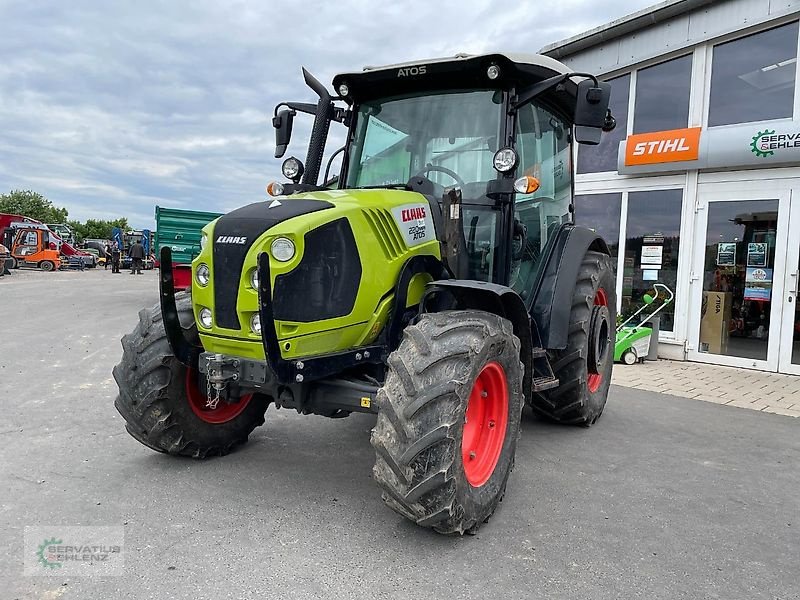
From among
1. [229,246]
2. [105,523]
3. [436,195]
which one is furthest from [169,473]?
[436,195]

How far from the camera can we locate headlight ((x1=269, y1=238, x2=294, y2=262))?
115 inches

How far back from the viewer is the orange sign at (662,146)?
27.7ft

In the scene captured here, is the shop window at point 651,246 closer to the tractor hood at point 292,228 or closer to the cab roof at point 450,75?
the cab roof at point 450,75

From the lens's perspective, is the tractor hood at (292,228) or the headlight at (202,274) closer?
the tractor hood at (292,228)

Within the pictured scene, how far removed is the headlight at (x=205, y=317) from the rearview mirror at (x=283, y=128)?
1681mm

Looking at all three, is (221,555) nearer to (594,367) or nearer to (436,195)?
(436,195)

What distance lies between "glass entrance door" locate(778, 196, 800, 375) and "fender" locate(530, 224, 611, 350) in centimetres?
453

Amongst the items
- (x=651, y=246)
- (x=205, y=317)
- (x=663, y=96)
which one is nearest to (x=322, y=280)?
(x=205, y=317)

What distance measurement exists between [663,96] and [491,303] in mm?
7276

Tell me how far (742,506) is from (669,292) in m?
5.88

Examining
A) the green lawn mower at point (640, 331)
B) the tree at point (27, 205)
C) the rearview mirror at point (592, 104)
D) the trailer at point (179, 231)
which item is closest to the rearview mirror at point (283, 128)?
the rearview mirror at point (592, 104)

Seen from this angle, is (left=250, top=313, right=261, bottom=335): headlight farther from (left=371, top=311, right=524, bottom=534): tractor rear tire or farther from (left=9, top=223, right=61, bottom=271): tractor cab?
(left=9, top=223, right=61, bottom=271): tractor cab

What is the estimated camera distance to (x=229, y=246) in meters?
3.06

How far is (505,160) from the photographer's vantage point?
356cm
